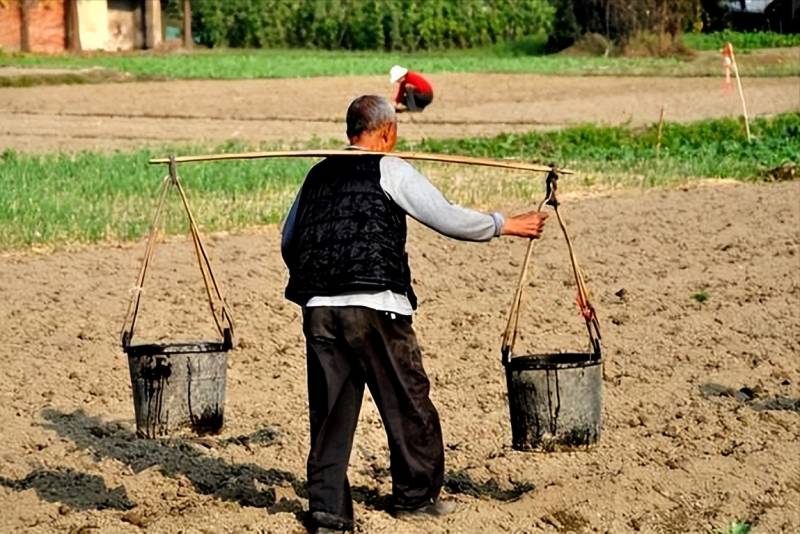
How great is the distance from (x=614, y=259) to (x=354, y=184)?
6686mm

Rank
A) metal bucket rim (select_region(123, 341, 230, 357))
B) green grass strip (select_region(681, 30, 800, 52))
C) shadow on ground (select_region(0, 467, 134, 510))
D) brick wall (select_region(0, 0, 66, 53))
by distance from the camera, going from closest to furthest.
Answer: metal bucket rim (select_region(123, 341, 230, 357)), shadow on ground (select_region(0, 467, 134, 510)), green grass strip (select_region(681, 30, 800, 52)), brick wall (select_region(0, 0, 66, 53))

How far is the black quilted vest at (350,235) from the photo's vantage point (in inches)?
239

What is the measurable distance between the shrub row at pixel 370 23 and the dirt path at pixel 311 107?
2182 centimetres

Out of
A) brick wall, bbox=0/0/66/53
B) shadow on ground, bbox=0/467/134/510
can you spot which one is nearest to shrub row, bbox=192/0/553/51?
brick wall, bbox=0/0/66/53

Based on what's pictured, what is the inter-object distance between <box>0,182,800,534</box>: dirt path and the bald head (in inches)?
59.8

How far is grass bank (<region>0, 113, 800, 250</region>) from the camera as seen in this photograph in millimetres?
13617

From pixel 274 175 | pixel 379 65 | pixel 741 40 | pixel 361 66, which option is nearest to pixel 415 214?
pixel 274 175

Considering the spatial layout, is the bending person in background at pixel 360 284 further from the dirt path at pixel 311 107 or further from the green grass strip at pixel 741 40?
the green grass strip at pixel 741 40

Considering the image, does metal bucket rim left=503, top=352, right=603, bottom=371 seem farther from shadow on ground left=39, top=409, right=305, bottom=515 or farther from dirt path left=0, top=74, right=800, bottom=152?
dirt path left=0, top=74, right=800, bottom=152

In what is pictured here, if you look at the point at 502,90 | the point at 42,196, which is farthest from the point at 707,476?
the point at 502,90

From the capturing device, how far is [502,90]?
3259 cm

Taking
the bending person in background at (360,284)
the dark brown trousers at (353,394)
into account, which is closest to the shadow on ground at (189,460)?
the dark brown trousers at (353,394)

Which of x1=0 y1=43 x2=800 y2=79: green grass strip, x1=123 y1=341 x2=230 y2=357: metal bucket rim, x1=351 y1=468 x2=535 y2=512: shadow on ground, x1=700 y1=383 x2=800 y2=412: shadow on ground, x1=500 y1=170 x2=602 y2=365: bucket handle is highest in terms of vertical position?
x1=500 y1=170 x2=602 y2=365: bucket handle

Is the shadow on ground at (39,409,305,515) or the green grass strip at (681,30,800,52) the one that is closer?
the shadow on ground at (39,409,305,515)
